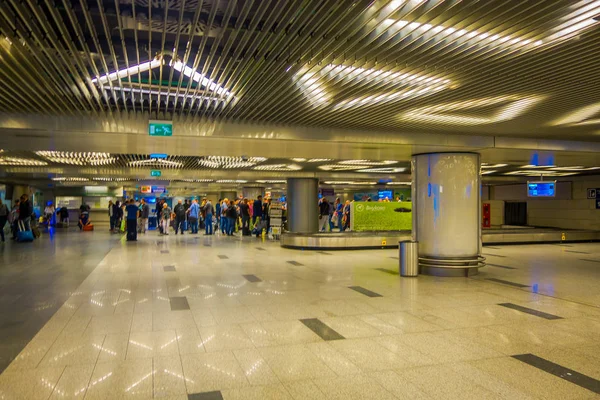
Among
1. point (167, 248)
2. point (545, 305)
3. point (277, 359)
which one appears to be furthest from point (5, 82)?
point (167, 248)

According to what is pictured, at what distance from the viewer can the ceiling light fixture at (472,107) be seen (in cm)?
814

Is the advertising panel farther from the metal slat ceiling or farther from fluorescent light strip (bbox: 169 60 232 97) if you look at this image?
fluorescent light strip (bbox: 169 60 232 97)

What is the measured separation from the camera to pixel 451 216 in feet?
36.8

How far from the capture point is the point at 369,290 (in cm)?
902

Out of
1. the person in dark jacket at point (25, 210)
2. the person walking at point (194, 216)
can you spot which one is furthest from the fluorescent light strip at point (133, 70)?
the person walking at point (194, 216)

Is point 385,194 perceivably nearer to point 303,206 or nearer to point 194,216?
point 303,206

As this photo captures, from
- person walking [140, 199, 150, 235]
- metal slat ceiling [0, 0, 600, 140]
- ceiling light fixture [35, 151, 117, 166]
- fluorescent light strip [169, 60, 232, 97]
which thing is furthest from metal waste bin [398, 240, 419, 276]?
person walking [140, 199, 150, 235]

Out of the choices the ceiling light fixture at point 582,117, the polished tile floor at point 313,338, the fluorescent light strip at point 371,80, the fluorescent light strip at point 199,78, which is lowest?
the polished tile floor at point 313,338

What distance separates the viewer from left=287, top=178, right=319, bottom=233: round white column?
23000mm

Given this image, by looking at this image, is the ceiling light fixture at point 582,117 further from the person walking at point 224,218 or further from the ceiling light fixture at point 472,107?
the person walking at point 224,218

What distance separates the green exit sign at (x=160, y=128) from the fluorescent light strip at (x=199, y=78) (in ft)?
7.04

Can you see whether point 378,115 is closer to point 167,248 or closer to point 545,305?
point 545,305

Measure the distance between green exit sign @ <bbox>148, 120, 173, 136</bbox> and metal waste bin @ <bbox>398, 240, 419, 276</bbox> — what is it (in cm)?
566

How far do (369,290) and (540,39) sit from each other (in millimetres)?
5280
